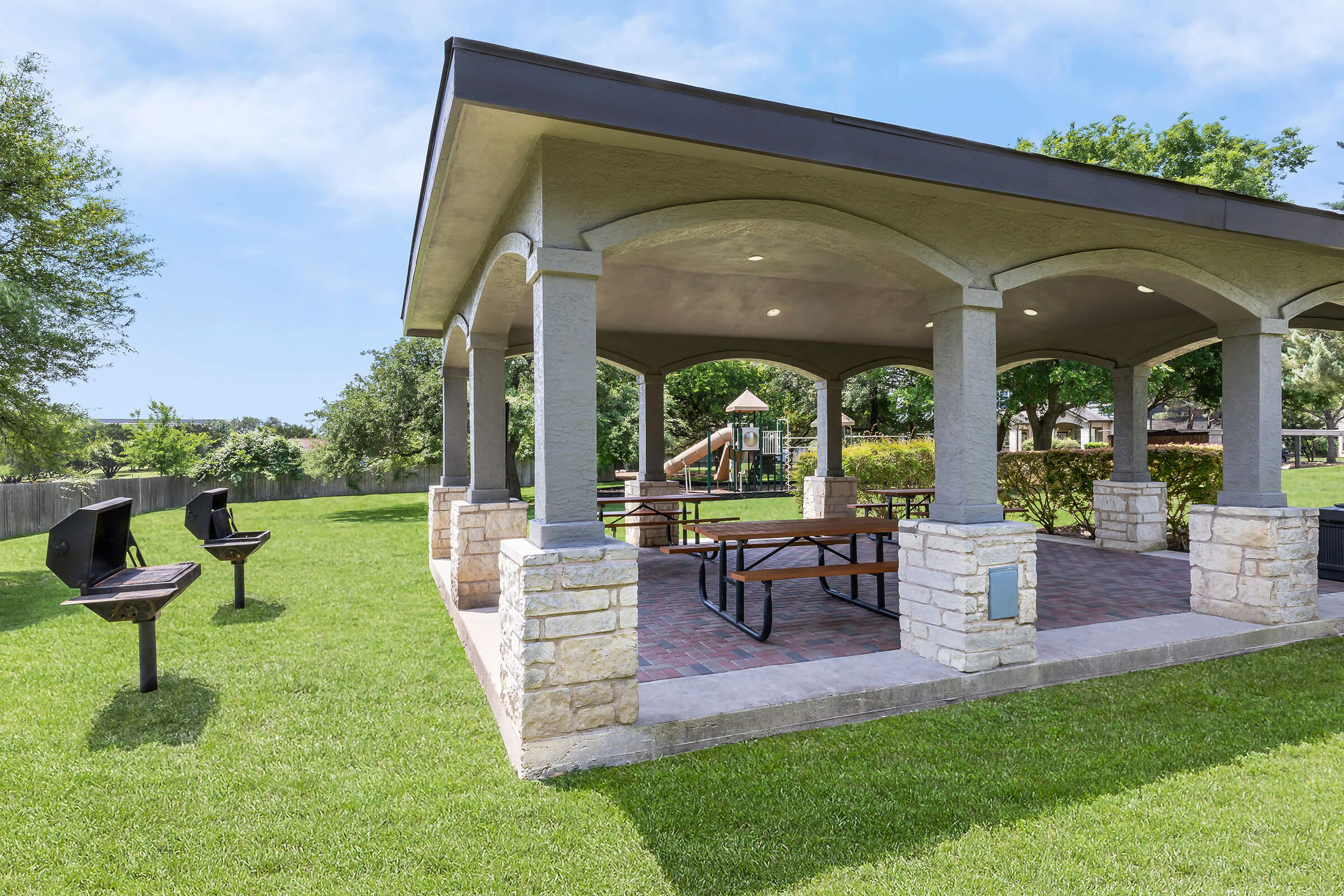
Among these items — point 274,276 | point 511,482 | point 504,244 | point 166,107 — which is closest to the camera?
point 504,244

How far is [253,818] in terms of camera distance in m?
2.86

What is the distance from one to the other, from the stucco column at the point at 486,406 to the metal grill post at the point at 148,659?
97.7 inches

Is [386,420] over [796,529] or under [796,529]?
over

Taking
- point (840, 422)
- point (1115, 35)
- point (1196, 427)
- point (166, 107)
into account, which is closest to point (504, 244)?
point (166, 107)

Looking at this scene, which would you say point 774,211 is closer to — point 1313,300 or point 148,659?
point 148,659

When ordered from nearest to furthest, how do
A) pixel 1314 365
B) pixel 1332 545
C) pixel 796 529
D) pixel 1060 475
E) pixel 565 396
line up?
pixel 565 396 < pixel 796 529 < pixel 1332 545 < pixel 1060 475 < pixel 1314 365

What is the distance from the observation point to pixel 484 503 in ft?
20.4

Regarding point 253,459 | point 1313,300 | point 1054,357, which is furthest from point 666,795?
point 253,459

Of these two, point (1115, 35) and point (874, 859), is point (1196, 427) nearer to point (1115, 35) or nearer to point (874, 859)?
point (1115, 35)

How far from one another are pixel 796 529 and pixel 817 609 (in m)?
0.75

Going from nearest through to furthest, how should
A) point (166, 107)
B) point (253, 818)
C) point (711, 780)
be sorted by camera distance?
point (253, 818) → point (711, 780) → point (166, 107)

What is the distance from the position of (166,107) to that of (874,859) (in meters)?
9.95

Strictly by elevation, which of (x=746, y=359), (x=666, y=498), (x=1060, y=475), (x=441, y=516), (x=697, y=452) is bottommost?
(x=441, y=516)

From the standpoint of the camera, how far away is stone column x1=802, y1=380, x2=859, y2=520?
11.3 m
